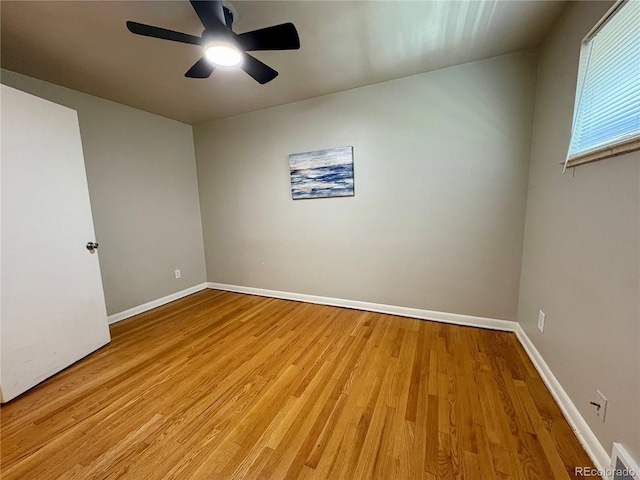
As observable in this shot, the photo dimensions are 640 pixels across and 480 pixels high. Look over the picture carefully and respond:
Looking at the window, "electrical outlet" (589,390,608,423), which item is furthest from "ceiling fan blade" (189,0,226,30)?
"electrical outlet" (589,390,608,423)

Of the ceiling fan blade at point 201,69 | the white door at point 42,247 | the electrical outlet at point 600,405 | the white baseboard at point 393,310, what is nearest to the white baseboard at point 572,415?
the electrical outlet at point 600,405

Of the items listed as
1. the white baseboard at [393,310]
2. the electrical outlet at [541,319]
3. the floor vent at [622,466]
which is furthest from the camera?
the white baseboard at [393,310]

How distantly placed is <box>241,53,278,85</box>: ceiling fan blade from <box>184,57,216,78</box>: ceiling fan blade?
23 cm

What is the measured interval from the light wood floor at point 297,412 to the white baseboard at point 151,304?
1.66 ft

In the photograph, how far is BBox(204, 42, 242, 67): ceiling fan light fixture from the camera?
4.67 feet

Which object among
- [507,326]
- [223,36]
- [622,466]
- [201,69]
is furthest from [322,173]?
[622,466]

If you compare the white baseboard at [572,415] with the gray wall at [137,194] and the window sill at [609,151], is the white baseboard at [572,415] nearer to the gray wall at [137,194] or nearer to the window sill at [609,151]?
→ the window sill at [609,151]

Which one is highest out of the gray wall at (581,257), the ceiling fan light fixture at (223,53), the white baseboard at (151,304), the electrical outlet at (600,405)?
the ceiling fan light fixture at (223,53)

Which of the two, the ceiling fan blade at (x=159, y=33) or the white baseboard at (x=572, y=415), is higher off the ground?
the ceiling fan blade at (x=159, y=33)

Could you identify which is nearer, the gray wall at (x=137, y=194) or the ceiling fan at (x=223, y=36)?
the ceiling fan at (x=223, y=36)

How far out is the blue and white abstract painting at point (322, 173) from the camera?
2.70 metres

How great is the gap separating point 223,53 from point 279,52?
1.96 ft

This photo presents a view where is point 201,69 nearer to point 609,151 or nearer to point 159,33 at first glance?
point 159,33

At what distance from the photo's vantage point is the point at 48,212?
1.80 m
